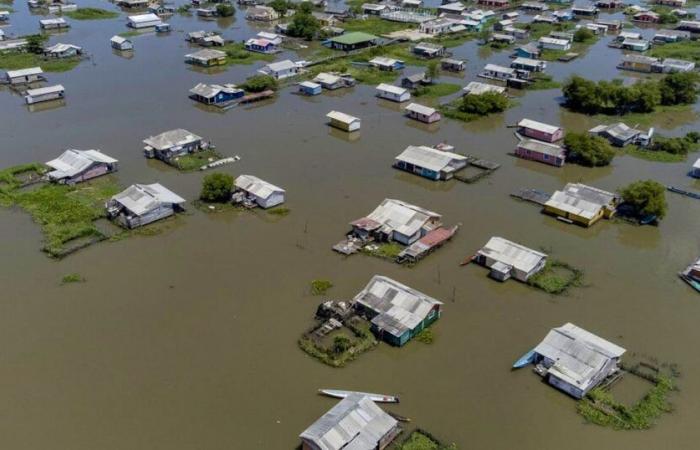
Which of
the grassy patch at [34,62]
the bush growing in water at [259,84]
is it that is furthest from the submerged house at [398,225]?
the grassy patch at [34,62]

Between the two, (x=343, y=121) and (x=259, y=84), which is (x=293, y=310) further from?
(x=259, y=84)

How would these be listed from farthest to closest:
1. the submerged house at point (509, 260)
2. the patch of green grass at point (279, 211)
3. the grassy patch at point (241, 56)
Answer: the grassy patch at point (241, 56) < the patch of green grass at point (279, 211) < the submerged house at point (509, 260)

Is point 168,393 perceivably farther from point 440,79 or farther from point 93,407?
point 440,79

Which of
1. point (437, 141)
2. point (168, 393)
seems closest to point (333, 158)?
point (437, 141)

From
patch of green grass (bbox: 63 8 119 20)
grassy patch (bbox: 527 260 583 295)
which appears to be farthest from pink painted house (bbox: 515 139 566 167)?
patch of green grass (bbox: 63 8 119 20)

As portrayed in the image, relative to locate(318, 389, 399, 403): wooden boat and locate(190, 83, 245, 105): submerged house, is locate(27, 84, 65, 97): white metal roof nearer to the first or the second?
locate(190, 83, 245, 105): submerged house

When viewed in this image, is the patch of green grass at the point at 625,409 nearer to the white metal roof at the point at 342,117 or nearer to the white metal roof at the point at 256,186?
the white metal roof at the point at 256,186

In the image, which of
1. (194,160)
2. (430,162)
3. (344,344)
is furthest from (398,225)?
(194,160)
